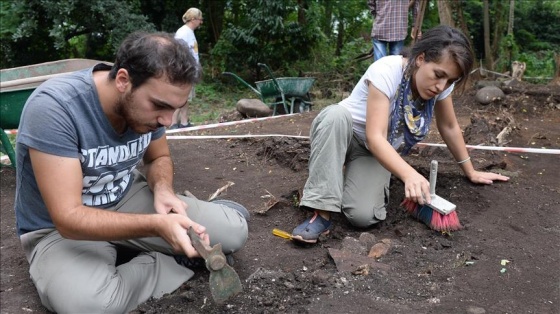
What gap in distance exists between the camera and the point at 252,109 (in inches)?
256

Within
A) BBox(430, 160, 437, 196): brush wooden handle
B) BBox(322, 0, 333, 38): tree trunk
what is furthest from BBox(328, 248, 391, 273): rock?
BBox(322, 0, 333, 38): tree trunk

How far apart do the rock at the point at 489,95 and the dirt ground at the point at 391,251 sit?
1.49 m

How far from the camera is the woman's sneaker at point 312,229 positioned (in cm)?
247

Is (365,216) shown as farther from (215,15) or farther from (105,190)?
(215,15)

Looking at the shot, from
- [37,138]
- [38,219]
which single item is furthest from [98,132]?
[38,219]

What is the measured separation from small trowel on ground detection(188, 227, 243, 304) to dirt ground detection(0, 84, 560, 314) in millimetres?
56

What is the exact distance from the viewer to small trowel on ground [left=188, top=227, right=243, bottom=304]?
5.53ft

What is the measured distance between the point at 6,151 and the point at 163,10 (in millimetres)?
7578

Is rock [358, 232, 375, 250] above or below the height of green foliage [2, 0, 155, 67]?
below

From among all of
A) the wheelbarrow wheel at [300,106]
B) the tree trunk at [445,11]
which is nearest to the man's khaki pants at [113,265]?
the wheelbarrow wheel at [300,106]

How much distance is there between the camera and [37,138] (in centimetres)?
167

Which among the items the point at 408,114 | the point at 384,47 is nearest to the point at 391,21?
the point at 384,47

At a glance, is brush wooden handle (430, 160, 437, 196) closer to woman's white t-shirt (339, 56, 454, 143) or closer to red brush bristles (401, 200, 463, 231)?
red brush bristles (401, 200, 463, 231)

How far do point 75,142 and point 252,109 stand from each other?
15.7 ft
